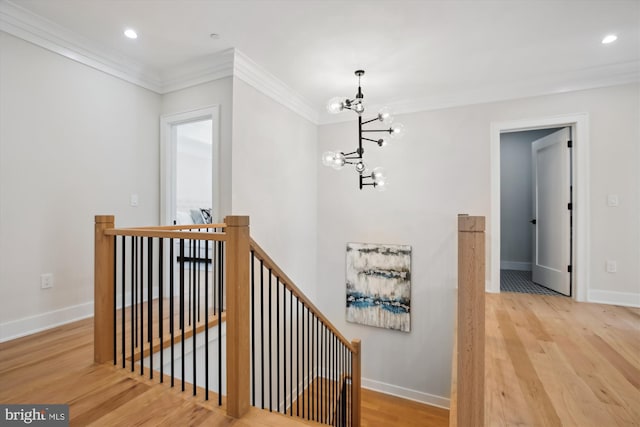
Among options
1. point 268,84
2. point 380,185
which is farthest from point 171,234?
point 268,84

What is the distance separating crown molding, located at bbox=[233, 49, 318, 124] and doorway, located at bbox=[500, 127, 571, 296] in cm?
340

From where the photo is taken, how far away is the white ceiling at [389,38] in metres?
2.33

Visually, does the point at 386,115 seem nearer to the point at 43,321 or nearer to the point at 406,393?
the point at 43,321

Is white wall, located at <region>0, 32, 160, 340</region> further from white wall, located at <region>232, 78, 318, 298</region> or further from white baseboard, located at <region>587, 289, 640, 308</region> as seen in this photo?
white baseboard, located at <region>587, 289, 640, 308</region>

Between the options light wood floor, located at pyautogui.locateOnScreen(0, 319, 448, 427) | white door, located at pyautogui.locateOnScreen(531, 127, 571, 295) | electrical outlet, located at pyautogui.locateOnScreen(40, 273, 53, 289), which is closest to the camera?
light wood floor, located at pyautogui.locateOnScreen(0, 319, 448, 427)

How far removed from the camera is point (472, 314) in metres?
1.17

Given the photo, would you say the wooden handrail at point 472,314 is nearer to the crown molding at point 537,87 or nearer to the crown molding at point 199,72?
the crown molding at point 537,87

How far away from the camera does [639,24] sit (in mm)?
2518

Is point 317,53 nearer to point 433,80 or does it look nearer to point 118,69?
point 433,80

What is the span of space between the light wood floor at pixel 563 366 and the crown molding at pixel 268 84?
344 centimetres

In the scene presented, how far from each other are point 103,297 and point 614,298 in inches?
194

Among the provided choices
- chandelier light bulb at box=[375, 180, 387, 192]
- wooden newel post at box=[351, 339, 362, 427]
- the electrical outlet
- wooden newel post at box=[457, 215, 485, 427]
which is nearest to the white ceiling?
chandelier light bulb at box=[375, 180, 387, 192]

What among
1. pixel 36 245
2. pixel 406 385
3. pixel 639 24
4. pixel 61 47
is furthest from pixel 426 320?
pixel 61 47

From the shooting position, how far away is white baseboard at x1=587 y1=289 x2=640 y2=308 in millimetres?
3215
